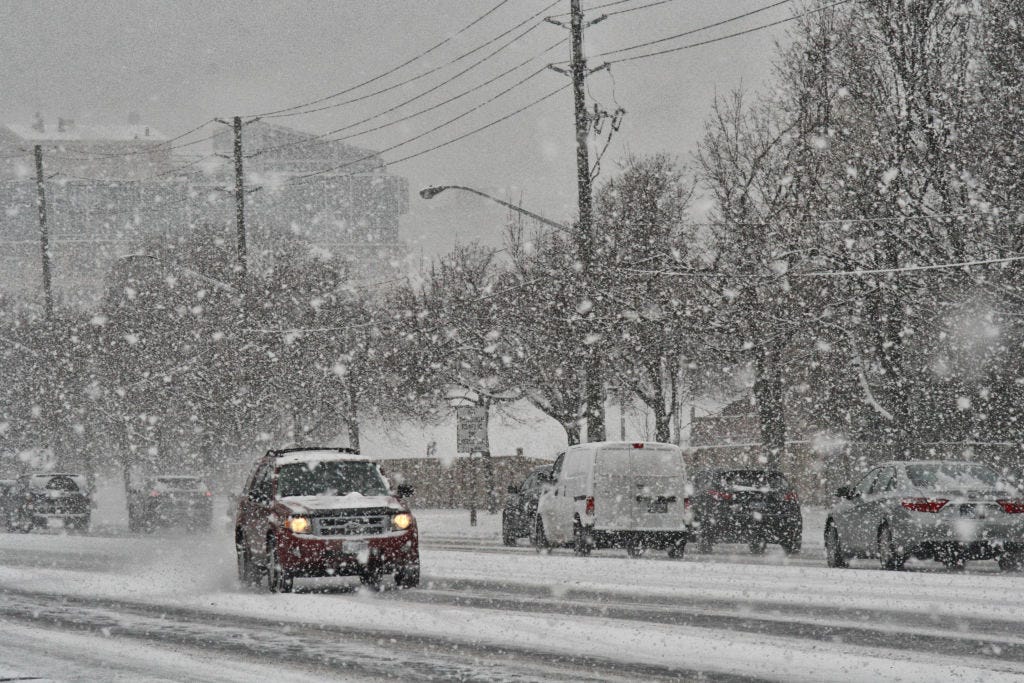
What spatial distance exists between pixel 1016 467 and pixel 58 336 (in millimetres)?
43161

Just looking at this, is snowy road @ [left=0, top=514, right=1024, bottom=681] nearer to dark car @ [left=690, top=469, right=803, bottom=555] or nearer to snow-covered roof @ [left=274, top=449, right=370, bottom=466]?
snow-covered roof @ [left=274, top=449, right=370, bottom=466]

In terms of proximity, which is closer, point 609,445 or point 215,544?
point 609,445

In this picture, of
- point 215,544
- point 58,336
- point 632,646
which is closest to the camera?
point 632,646

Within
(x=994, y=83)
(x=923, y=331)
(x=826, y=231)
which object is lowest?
(x=923, y=331)

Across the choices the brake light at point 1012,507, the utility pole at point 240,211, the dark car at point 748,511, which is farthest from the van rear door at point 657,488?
the utility pole at point 240,211

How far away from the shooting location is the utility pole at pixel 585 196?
28797 millimetres

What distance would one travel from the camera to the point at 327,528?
54.4 ft

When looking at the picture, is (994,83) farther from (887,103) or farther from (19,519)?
(19,519)

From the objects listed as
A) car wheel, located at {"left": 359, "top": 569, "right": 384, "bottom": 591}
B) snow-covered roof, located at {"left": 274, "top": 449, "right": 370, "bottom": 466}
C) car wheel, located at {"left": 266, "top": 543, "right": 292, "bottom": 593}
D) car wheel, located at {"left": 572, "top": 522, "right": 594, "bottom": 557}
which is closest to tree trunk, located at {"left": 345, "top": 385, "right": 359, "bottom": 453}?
car wheel, located at {"left": 572, "top": 522, "right": 594, "bottom": 557}

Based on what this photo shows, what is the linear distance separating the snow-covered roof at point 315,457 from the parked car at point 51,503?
2523 centimetres

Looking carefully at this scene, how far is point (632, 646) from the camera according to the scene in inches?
438

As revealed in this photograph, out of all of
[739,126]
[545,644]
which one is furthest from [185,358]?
[545,644]

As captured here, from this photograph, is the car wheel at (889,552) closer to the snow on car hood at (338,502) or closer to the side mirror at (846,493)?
the side mirror at (846,493)

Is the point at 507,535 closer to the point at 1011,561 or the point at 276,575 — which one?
the point at 1011,561
